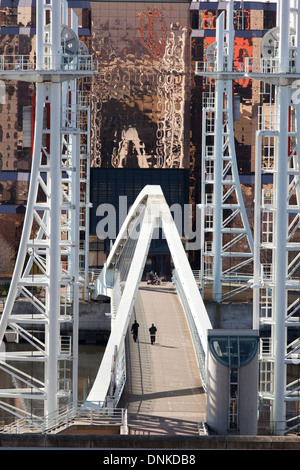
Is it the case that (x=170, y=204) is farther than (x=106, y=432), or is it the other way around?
(x=170, y=204)

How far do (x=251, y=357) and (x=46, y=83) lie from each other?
1256 cm

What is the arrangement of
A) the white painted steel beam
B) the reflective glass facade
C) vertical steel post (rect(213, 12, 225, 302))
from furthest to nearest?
1. the reflective glass facade
2. vertical steel post (rect(213, 12, 225, 302))
3. the white painted steel beam

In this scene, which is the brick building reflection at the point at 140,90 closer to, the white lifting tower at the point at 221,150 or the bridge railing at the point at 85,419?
the white lifting tower at the point at 221,150

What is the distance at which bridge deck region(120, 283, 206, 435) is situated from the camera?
125ft

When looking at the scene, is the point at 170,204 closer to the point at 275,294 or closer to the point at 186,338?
the point at 186,338

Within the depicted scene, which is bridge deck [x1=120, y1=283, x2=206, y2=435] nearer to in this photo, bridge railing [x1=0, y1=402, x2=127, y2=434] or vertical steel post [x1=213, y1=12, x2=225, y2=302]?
bridge railing [x1=0, y1=402, x2=127, y2=434]

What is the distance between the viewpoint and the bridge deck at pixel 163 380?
38.2m

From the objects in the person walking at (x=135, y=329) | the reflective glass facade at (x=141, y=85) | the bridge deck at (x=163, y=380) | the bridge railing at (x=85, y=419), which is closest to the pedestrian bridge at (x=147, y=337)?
the bridge deck at (x=163, y=380)

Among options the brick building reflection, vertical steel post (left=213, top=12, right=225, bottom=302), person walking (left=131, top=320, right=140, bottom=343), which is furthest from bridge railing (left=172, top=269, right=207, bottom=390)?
the brick building reflection

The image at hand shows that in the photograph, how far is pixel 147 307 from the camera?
198 feet

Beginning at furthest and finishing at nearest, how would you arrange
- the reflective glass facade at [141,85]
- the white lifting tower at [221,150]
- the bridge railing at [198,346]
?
the reflective glass facade at [141,85], the white lifting tower at [221,150], the bridge railing at [198,346]

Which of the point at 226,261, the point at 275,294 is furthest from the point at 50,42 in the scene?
the point at 226,261

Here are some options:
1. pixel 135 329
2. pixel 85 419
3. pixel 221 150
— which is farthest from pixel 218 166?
pixel 85 419

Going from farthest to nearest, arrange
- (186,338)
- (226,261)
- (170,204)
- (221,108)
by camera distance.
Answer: (170,204) < (226,261) < (221,108) < (186,338)
